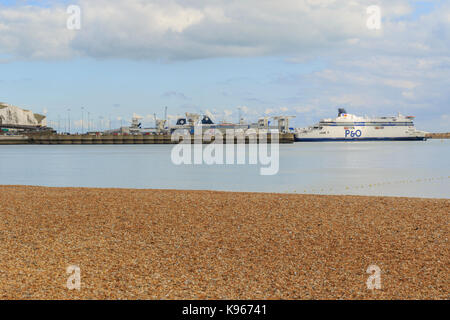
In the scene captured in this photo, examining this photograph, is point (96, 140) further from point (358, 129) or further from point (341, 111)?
point (358, 129)

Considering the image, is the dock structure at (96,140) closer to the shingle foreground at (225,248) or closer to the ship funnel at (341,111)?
the ship funnel at (341,111)

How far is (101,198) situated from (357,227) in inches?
309

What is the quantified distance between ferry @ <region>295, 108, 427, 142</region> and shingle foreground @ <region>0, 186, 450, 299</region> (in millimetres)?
115796

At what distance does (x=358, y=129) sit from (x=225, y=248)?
124230mm

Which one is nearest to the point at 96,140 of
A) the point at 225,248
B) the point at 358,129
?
the point at 358,129

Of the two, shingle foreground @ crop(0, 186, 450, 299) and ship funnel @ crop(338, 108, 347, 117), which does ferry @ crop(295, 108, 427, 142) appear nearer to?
ship funnel @ crop(338, 108, 347, 117)

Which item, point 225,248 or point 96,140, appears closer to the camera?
point 225,248

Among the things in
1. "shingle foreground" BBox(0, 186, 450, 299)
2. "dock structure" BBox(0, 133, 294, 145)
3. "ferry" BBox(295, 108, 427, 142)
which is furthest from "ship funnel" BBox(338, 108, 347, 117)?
"shingle foreground" BBox(0, 186, 450, 299)

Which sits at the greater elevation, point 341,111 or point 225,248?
point 341,111

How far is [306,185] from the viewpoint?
2403cm

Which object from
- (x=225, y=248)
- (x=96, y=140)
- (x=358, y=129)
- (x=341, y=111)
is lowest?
(x=225, y=248)

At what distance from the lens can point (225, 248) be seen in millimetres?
8539

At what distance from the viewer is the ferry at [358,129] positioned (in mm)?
126750
